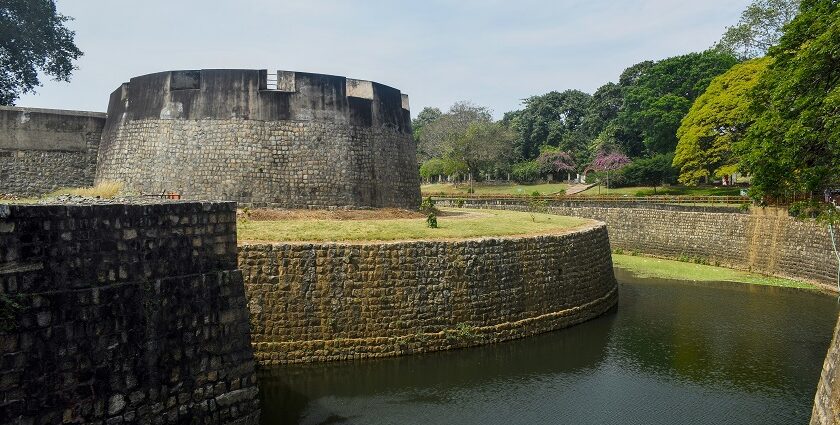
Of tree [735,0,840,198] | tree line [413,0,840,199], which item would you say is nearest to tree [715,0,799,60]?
tree line [413,0,840,199]

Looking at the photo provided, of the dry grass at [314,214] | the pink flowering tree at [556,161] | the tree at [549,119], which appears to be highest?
the tree at [549,119]

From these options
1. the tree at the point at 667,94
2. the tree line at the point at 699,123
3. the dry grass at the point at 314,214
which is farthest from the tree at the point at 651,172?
the dry grass at the point at 314,214

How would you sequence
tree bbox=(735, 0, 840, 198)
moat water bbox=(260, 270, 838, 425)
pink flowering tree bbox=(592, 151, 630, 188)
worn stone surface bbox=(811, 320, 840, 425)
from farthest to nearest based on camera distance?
pink flowering tree bbox=(592, 151, 630, 188)
tree bbox=(735, 0, 840, 198)
moat water bbox=(260, 270, 838, 425)
worn stone surface bbox=(811, 320, 840, 425)

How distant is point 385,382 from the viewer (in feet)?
33.4

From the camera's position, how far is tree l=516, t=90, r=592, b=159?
5338 cm

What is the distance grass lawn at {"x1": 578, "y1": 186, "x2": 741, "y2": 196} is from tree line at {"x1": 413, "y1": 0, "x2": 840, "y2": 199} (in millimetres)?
680

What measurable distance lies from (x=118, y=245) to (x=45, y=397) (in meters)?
1.49

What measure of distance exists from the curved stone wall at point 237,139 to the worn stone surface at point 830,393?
38.5ft

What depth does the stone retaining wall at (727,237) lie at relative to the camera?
61.9ft

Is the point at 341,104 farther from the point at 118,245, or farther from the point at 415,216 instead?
the point at 118,245

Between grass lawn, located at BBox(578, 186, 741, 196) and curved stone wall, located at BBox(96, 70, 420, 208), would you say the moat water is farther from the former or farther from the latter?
grass lawn, located at BBox(578, 186, 741, 196)

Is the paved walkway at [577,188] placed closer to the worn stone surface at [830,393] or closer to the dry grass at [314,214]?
the dry grass at [314,214]

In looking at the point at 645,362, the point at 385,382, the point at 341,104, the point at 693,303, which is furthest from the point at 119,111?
the point at 693,303

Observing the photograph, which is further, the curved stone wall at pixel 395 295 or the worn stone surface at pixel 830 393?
the curved stone wall at pixel 395 295
